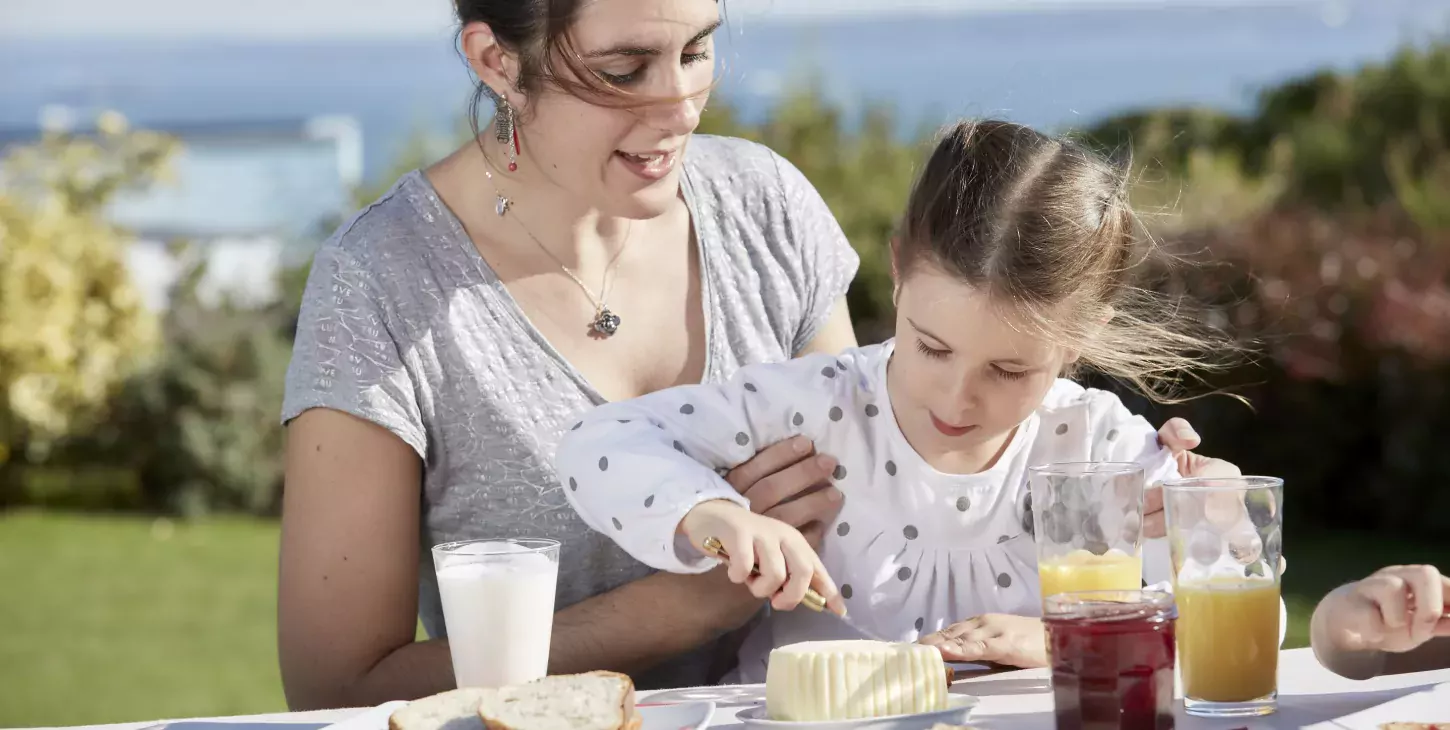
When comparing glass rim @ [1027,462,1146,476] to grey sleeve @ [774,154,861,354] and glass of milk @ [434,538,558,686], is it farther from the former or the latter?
grey sleeve @ [774,154,861,354]

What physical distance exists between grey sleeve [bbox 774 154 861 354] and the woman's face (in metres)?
0.53

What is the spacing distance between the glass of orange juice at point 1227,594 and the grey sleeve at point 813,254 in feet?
4.39

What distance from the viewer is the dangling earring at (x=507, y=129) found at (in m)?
2.76

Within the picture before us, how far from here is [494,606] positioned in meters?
1.97

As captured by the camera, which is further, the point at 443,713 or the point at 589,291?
the point at 589,291

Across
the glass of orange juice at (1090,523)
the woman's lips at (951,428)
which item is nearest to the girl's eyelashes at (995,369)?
the woman's lips at (951,428)

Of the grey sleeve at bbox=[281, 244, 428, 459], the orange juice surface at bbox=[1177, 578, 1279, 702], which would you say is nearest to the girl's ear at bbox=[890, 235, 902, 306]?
the orange juice surface at bbox=[1177, 578, 1279, 702]

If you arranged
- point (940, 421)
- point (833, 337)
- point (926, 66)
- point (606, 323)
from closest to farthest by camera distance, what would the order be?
point (940, 421)
point (606, 323)
point (833, 337)
point (926, 66)

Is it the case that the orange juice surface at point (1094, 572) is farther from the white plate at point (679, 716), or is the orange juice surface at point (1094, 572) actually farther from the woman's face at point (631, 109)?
the woman's face at point (631, 109)

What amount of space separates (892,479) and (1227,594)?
0.74 meters

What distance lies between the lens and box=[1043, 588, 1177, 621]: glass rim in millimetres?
1718

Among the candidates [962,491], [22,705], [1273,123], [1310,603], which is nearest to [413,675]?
[962,491]

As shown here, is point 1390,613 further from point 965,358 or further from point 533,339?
point 533,339

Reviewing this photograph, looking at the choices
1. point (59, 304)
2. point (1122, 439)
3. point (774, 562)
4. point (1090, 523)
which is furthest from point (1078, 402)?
point (59, 304)
